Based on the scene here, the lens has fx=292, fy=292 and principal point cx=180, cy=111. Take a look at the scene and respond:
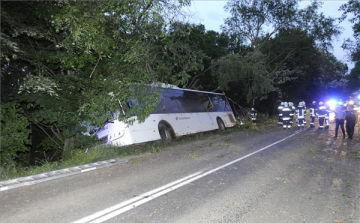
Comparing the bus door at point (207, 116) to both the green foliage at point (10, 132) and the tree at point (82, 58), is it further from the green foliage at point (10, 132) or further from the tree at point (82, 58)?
the green foliage at point (10, 132)

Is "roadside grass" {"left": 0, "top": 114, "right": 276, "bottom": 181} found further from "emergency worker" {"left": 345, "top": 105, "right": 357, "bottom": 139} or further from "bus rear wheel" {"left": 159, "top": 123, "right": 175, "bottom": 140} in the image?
"emergency worker" {"left": 345, "top": 105, "right": 357, "bottom": 139}

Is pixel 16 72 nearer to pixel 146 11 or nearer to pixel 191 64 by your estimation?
pixel 146 11

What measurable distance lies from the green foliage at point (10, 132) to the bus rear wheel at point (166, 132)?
5408 mm

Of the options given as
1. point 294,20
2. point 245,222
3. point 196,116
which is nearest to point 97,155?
point 245,222

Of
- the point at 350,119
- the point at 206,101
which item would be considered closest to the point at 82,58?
the point at 206,101

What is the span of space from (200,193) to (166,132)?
24.6ft

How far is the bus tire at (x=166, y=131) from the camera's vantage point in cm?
1241

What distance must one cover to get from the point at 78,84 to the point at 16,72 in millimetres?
2276

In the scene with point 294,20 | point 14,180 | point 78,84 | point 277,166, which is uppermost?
point 294,20

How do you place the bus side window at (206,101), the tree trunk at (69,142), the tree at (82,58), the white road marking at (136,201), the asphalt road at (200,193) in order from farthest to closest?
the bus side window at (206,101), the tree trunk at (69,142), the tree at (82,58), the asphalt road at (200,193), the white road marking at (136,201)

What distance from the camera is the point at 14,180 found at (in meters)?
6.28

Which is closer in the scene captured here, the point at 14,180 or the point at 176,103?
the point at 14,180

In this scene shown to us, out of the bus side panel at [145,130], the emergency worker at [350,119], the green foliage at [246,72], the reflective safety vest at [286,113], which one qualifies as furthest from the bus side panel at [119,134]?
the green foliage at [246,72]

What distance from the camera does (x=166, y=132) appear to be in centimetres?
1278
